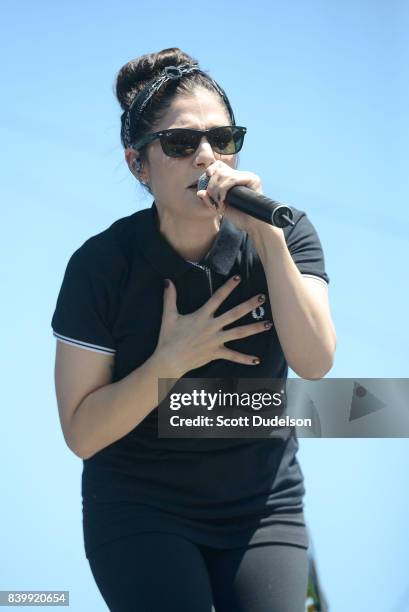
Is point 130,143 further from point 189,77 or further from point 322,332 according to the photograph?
point 322,332

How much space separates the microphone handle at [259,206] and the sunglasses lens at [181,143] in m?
0.22

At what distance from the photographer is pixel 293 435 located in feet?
7.07

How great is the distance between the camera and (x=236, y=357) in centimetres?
201

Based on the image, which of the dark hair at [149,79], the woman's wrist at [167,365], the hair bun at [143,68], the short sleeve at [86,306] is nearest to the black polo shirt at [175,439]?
the short sleeve at [86,306]

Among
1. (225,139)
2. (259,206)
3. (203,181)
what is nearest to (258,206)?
(259,206)

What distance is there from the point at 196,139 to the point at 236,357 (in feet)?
1.59

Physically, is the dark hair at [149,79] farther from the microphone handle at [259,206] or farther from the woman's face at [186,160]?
the microphone handle at [259,206]

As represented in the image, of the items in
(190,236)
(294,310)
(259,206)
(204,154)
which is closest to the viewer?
(259,206)

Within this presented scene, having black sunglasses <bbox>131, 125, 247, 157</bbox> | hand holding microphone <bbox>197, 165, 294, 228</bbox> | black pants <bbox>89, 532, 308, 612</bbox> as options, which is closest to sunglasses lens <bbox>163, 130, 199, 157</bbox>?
black sunglasses <bbox>131, 125, 247, 157</bbox>

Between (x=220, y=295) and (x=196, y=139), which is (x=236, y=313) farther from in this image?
(x=196, y=139)

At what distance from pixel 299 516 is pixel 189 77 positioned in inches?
40.5

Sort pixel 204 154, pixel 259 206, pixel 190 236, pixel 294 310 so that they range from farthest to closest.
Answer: pixel 190 236 < pixel 204 154 < pixel 294 310 < pixel 259 206

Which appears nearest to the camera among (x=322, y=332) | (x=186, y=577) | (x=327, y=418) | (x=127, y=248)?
(x=186, y=577)

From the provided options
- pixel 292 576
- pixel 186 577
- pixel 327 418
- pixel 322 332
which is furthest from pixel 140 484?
pixel 327 418
